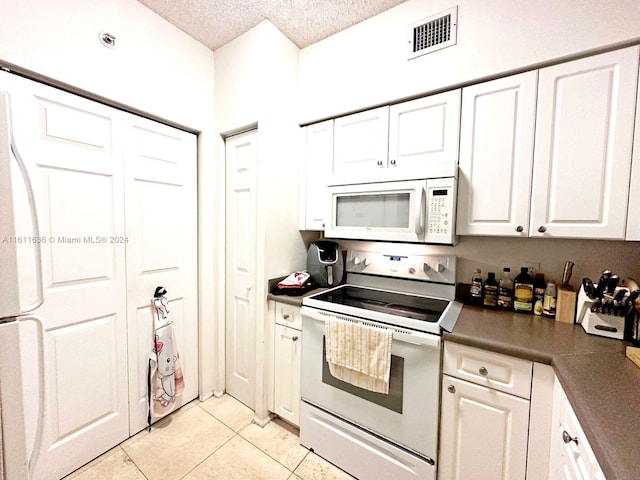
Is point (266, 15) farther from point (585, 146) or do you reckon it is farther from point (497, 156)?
point (585, 146)

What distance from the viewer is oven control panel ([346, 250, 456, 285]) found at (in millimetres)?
1664

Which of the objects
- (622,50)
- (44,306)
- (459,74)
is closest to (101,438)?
(44,306)

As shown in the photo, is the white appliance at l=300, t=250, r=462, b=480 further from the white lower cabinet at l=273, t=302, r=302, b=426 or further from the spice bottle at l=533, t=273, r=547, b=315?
the spice bottle at l=533, t=273, r=547, b=315

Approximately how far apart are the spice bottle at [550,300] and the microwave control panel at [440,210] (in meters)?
0.55

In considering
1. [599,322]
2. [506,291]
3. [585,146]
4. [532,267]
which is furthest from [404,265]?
[585,146]

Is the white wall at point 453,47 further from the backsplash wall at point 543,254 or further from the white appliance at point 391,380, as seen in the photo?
the white appliance at point 391,380

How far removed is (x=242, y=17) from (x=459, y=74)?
1.38 meters

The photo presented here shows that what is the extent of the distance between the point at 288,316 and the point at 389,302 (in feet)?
2.14

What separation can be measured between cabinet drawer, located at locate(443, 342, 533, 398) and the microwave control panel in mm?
536

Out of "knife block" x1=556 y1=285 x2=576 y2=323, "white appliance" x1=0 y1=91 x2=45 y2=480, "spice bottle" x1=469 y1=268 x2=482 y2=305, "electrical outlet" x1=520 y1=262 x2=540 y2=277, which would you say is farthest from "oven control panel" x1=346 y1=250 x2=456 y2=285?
"white appliance" x1=0 y1=91 x2=45 y2=480

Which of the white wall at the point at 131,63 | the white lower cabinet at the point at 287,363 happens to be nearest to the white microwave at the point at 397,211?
the white lower cabinet at the point at 287,363

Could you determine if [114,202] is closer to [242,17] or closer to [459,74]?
[242,17]

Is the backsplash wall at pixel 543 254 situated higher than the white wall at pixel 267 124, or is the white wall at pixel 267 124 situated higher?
the white wall at pixel 267 124

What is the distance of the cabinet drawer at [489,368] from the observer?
106 cm
